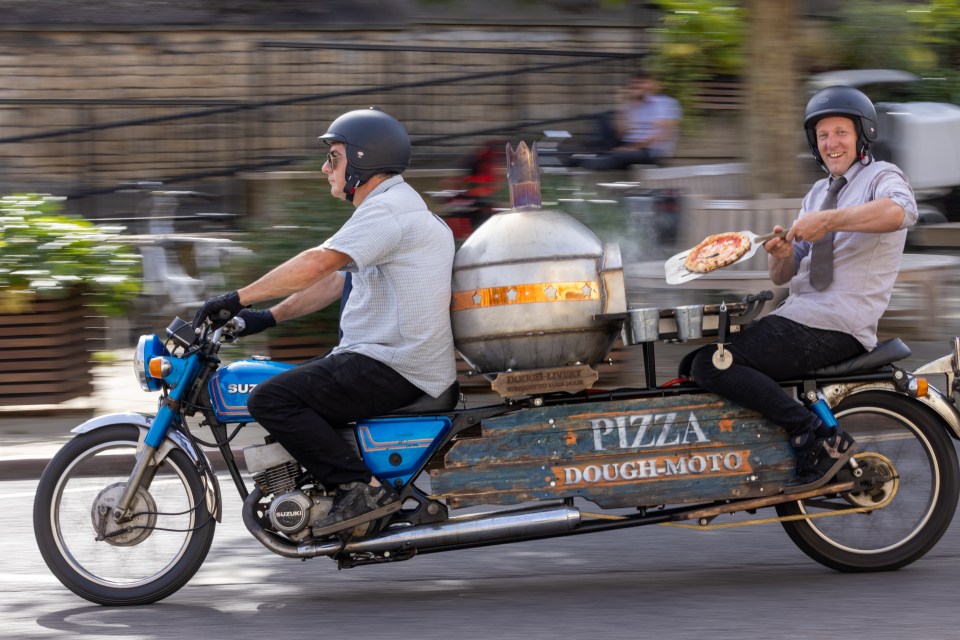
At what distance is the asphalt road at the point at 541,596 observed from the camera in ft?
15.7

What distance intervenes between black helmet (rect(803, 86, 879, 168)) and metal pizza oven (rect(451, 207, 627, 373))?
96 cm

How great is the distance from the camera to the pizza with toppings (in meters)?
5.01

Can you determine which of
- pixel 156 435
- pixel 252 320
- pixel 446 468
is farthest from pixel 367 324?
pixel 156 435

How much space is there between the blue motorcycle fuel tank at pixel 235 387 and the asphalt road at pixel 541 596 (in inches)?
29.0

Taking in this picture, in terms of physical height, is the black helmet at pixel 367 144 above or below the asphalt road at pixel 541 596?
above

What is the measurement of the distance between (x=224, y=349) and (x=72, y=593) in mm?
3800

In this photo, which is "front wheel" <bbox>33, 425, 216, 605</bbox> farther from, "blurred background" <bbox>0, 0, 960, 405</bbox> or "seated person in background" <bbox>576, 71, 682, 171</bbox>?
"seated person in background" <bbox>576, 71, 682, 171</bbox>

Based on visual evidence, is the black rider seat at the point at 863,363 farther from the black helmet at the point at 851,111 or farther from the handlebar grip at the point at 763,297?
the black helmet at the point at 851,111

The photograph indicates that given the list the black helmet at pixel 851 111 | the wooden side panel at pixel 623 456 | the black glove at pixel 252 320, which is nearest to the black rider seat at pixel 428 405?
the wooden side panel at pixel 623 456

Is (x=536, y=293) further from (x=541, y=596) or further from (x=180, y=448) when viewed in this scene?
(x=180, y=448)

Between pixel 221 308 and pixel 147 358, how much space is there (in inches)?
16.5

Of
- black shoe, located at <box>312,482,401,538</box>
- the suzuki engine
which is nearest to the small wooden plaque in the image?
black shoe, located at <box>312,482,401,538</box>

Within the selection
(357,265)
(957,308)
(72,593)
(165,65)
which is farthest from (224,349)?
(165,65)

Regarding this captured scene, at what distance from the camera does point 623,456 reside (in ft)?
16.7
